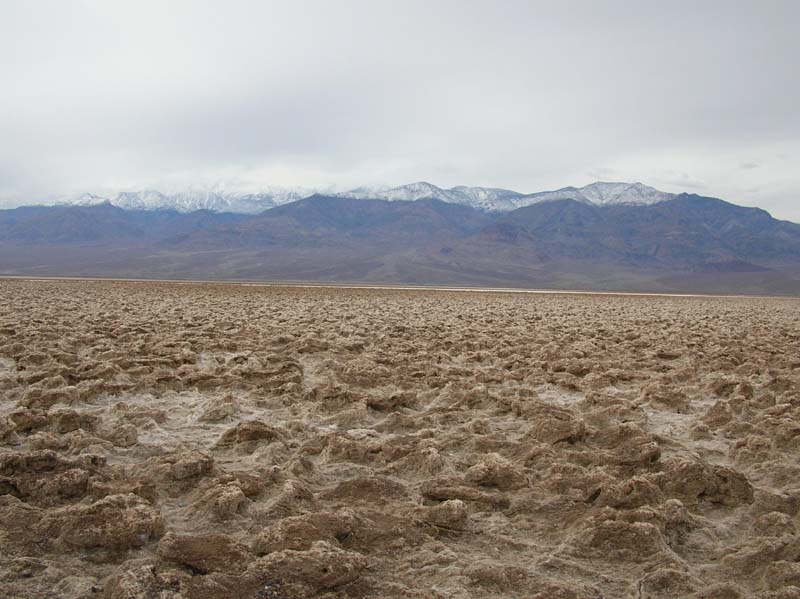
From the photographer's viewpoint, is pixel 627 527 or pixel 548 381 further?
pixel 548 381

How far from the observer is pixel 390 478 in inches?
165

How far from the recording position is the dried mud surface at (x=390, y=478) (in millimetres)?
2814

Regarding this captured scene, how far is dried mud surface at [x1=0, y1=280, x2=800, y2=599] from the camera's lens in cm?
281

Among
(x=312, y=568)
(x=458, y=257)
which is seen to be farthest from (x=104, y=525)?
(x=458, y=257)

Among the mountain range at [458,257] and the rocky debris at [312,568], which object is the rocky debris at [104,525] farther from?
the mountain range at [458,257]

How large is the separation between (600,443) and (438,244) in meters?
155

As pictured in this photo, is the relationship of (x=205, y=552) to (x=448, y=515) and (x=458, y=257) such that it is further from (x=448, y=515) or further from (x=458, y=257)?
(x=458, y=257)

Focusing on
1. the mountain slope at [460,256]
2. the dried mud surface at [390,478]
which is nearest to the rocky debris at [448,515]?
the dried mud surface at [390,478]

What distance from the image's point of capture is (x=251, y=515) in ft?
11.3

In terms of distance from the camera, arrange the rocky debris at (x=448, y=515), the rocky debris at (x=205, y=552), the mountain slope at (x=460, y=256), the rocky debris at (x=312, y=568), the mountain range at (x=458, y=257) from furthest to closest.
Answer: the mountain slope at (x=460, y=256) → the mountain range at (x=458, y=257) → the rocky debris at (x=448, y=515) → the rocky debris at (x=205, y=552) → the rocky debris at (x=312, y=568)

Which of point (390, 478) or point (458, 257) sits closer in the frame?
point (390, 478)

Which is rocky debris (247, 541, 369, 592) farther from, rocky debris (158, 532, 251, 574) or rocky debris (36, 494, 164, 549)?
rocky debris (36, 494, 164, 549)

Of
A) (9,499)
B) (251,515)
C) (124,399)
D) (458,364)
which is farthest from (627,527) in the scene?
(458,364)

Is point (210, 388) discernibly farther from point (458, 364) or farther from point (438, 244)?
point (438, 244)
